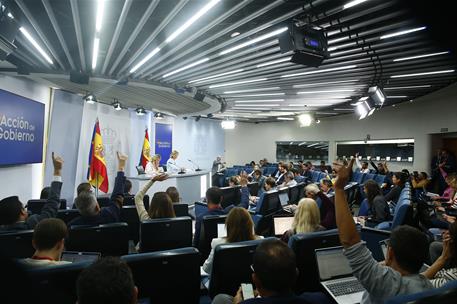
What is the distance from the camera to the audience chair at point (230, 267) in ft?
7.13

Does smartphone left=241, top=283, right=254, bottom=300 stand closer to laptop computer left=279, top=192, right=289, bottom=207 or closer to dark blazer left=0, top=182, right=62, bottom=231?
dark blazer left=0, top=182, right=62, bottom=231

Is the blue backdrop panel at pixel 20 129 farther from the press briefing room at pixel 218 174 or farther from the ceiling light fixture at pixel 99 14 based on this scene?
the ceiling light fixture at pixel 99 14

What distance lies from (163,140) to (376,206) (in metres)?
10.2

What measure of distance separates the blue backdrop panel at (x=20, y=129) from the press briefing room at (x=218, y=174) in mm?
35

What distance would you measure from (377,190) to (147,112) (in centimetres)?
968

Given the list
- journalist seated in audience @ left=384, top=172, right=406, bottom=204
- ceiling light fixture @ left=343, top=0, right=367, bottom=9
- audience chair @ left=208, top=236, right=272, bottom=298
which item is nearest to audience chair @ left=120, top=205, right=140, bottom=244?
audience chair @ left=208, top=236, right=272, bottom=298

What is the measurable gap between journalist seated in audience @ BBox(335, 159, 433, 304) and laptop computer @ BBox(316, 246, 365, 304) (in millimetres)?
436

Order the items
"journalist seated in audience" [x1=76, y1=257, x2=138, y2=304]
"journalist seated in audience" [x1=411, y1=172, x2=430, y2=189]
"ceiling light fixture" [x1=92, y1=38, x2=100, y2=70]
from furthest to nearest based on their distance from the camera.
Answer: "journalist seated in audience" [x1=411, y1=172, x2=430, y2=189]
"ceiling light fixture" [x1=92, y1=38, x2=100, y2=70]
"journalist seated in audience" [x1=76, y1=257, x2=138, y2=304]

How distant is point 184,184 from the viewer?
349 inches

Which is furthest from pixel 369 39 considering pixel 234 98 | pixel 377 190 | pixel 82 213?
pixel 234 98

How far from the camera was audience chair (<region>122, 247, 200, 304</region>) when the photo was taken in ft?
6.21

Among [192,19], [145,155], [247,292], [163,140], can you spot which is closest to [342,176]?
[247,292]

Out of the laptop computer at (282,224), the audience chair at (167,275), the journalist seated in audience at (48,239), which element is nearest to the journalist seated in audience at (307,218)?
the laptop computer at (282,224)

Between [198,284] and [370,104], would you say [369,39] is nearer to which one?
[370,104]
